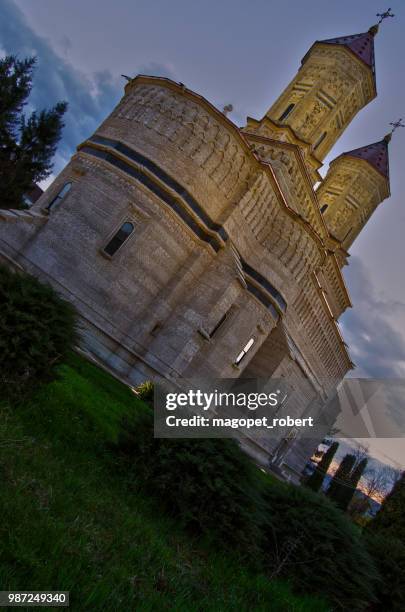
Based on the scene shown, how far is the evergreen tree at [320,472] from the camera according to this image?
2845 cm

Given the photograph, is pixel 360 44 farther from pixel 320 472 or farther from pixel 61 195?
pixel 320 472

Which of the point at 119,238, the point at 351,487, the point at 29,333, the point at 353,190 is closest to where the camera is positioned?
the point at 29,333

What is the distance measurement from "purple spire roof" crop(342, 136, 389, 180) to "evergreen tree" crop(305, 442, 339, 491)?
1986cm

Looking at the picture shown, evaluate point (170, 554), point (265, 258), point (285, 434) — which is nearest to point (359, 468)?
point (285, 434)

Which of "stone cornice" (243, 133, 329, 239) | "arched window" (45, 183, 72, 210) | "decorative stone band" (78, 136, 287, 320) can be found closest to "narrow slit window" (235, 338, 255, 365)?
"decorative stone band" (78, 136, 287, 320)

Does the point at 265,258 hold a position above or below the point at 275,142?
below

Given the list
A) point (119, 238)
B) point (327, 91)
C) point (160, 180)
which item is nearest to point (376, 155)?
point (327, 91)

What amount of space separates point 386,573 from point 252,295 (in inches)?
463

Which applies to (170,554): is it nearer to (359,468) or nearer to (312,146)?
(312,146)

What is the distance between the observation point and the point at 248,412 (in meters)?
22.6

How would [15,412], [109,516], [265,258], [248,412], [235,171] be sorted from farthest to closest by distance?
1. [248,412]
2. [265,258]
3. [235,171]
4. [15,412]
5. [109,516]

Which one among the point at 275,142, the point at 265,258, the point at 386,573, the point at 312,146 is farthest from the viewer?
the point at 312,146

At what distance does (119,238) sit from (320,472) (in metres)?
22.1

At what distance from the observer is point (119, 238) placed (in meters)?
15.7
